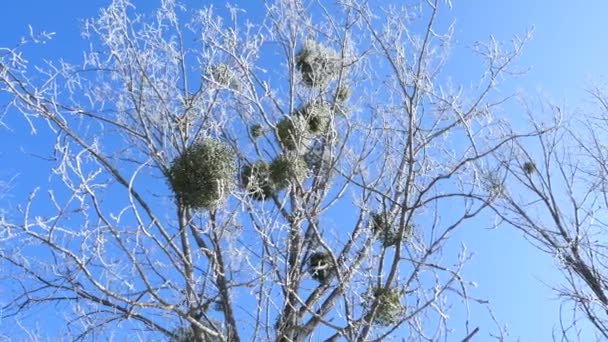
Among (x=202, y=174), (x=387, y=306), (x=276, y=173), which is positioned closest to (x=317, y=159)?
(x=276, y=173)

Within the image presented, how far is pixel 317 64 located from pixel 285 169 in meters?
1.13

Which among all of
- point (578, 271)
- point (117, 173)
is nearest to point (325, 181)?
point (117, 173)

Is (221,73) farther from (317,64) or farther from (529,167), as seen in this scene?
(529,167)

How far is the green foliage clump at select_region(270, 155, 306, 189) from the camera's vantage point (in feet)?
16.3

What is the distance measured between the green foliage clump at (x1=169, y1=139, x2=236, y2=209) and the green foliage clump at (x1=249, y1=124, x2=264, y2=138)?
4.88 feet

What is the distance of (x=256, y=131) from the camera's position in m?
5.84

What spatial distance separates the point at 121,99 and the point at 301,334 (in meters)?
2.15

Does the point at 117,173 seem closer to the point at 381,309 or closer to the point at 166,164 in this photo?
the point at 166,164

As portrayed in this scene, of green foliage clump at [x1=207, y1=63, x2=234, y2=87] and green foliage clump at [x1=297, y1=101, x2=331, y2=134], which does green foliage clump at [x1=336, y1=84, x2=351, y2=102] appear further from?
green foliage clump at [x1=207, y1=63, x2=234, y2=87]

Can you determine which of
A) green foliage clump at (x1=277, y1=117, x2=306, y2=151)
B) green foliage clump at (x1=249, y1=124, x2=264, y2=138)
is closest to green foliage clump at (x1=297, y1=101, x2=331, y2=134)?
green foliage clump at (x1=277, y1=117, x2=306, y2=151)

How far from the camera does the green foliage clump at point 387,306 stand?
15.0ft

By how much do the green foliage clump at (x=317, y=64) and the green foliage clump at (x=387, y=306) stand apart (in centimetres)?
174

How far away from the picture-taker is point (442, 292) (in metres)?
4.19

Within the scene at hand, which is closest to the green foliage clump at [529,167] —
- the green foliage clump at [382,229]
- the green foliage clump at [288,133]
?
the green foliage clump at [382,229]
